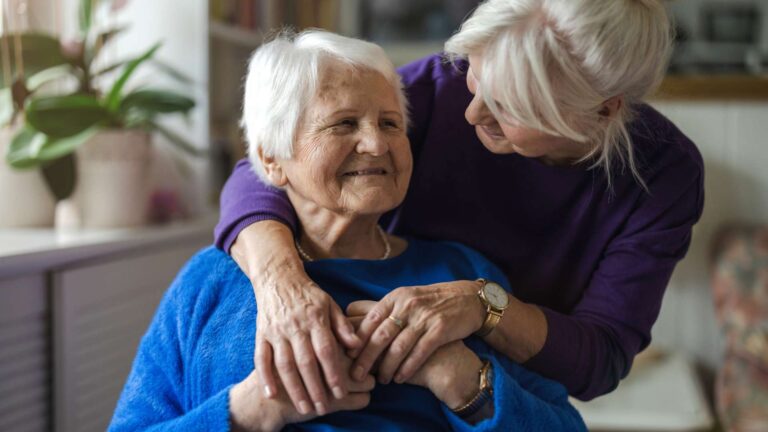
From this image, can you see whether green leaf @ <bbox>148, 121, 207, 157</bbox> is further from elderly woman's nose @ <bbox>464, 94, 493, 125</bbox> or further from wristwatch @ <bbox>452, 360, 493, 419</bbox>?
wristwatch @ <bbox>452, 360, 493, 419</bbox>

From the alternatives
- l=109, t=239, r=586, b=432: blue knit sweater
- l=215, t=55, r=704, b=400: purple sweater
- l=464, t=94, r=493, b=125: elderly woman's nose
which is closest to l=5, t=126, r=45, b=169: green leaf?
l=215, t=55, r=704, b=400: purple sweater

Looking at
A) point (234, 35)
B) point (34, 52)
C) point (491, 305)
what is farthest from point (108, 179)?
point (491, 305)

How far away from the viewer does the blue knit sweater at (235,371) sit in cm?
114

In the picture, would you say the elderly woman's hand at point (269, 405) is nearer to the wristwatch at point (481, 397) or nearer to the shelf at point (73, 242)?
the wristwatch at point (481, 397)

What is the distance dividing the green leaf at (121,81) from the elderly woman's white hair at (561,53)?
99cm

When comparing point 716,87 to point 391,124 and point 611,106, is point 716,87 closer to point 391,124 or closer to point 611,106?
point 611,106

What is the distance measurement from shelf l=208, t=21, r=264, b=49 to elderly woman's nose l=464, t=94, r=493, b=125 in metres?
1.24

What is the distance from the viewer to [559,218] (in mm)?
1469

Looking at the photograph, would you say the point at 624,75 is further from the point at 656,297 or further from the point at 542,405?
the point at 542,405

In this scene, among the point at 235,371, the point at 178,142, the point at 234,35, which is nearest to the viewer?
the point at 235,371

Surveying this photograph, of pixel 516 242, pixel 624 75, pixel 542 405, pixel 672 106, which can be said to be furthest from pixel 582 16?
pixel 672 106

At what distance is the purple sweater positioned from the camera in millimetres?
1324

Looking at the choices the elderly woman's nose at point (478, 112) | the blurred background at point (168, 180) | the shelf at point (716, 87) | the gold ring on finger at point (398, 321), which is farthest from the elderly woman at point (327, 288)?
the shelf at point (716, 87)

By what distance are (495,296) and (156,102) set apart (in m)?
1.20
